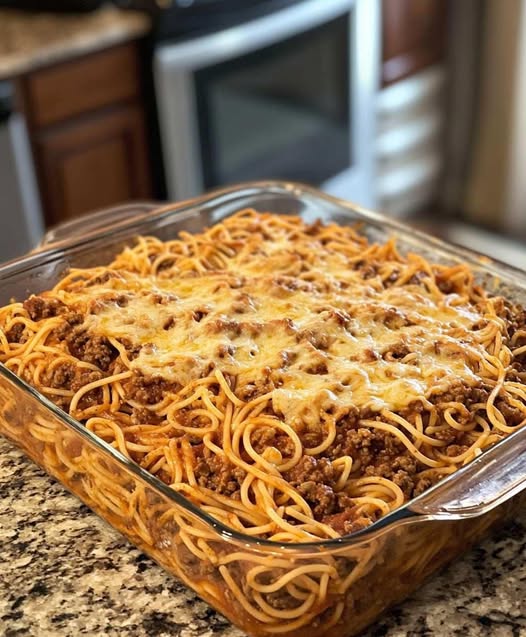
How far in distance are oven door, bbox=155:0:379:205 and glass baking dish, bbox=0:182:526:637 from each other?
179cm

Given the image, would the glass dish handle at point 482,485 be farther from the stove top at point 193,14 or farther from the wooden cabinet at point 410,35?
the wooden cabinet at point 410,35

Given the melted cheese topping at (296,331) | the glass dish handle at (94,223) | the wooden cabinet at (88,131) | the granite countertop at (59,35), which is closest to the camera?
the melted cheese topping at (296,331)

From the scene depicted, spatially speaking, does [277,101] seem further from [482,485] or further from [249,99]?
[482,485]

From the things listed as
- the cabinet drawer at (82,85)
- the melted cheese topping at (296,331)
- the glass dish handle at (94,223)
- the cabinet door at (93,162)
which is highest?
the melted cheese topping at (296,331)

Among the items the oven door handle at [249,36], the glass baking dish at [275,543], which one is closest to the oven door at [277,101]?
the oven door handle at [249,36]

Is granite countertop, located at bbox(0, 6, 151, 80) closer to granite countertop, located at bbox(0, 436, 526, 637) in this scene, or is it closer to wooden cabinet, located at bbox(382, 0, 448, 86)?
wooden cabinet, located at bbox(382, 0, 448, 86)

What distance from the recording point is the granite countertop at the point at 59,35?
8.79 feet

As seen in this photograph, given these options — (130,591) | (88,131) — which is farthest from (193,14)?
(130,591)

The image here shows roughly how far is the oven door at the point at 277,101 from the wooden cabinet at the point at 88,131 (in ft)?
0.35

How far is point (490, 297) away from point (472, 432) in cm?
38

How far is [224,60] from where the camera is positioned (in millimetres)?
2963

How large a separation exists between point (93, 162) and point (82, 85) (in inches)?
10.0

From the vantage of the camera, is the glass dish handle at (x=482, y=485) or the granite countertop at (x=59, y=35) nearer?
the glass dish handle at (x=482, y=485)

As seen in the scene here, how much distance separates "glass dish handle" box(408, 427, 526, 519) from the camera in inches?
38.1
